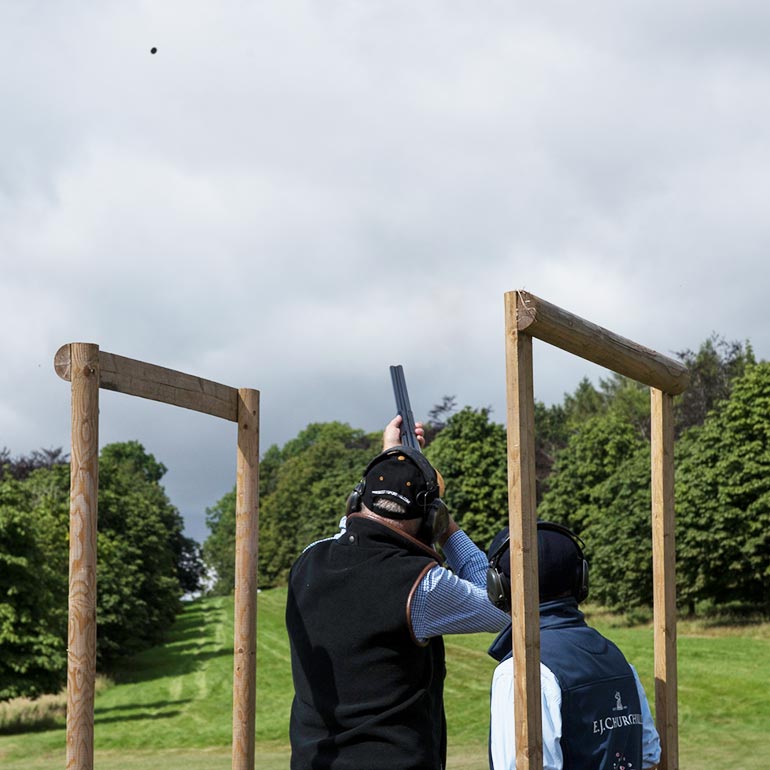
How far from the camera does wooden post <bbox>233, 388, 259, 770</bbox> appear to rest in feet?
20.2

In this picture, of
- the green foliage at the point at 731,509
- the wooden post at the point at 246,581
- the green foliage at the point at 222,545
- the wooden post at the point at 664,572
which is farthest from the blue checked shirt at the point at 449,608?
the green foliage at the point at 222,545

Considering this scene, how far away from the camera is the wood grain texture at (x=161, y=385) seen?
528cm

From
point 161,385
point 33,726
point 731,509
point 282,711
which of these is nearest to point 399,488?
point 161,385

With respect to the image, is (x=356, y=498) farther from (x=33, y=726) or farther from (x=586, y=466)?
(x=586, y=466)

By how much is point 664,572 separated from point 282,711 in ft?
97.2

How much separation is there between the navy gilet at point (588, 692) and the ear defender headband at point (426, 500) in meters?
0.50

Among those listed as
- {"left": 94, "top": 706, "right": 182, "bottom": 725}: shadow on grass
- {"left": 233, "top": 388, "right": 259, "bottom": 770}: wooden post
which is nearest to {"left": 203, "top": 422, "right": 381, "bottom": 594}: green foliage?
{"left": 94, "top": 706, "right": 182, "bottom": 725}: shadow on grass

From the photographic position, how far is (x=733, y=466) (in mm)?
44375

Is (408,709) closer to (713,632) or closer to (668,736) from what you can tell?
(668,736)

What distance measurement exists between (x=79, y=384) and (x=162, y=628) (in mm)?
57489

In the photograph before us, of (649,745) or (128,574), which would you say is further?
(128,574)

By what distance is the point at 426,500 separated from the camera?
4.49m

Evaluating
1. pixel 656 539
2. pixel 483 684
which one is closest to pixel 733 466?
pixel 483 684

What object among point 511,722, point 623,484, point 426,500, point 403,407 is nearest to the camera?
point 511,722
